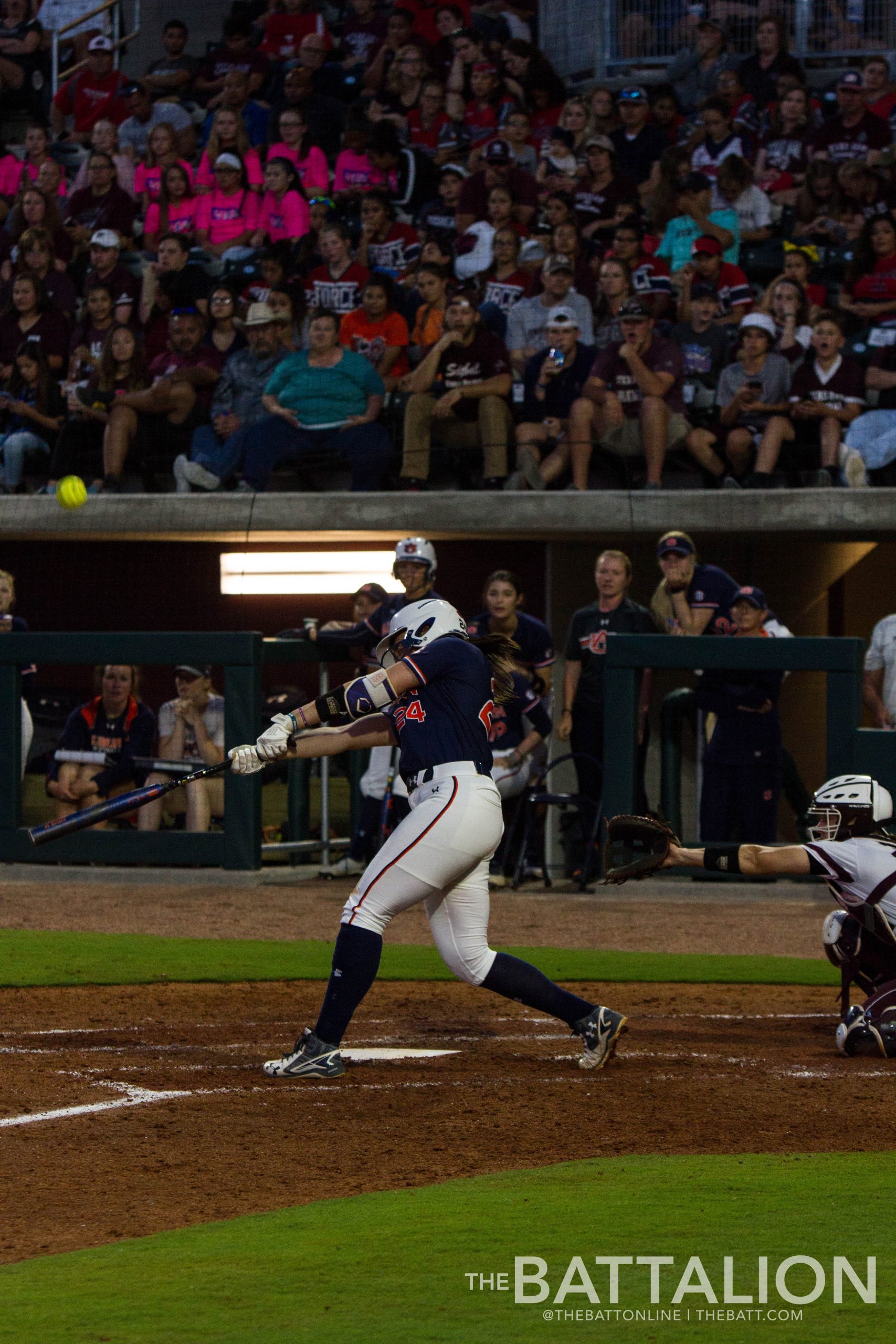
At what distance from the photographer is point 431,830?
19.1 feet

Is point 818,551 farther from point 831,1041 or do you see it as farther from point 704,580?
point 831,1041

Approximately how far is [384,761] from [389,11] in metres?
9.61

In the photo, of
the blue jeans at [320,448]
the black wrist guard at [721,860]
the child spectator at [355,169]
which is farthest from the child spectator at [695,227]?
the black wrist guard at [721,860]

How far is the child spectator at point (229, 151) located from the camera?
1530 cm

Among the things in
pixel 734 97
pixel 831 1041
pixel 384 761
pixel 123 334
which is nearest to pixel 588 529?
pixel 384 761

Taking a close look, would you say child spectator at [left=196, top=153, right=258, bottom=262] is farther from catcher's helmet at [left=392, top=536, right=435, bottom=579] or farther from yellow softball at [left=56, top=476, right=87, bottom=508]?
catcher's helmet at [left=392, top=536, right=435, bottom=579]

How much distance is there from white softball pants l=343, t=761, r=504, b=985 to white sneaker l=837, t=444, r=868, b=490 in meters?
6.70

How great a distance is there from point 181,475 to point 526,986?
26.1ft

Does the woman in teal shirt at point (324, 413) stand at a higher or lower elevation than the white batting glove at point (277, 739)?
higher

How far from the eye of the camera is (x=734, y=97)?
48.7 ft

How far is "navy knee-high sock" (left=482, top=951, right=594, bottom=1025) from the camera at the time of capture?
19.6ft

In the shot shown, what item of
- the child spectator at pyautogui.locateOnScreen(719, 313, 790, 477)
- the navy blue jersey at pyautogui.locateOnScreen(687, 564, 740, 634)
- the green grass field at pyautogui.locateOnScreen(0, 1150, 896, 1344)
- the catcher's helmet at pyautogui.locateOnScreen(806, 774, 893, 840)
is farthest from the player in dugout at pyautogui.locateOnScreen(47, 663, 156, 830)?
the green grass field at pyautogui.locateOnScreen(0, 1150, 896, 1344)

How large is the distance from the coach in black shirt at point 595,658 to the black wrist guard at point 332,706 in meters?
5.06

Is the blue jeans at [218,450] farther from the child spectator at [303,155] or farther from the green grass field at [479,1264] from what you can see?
the green grass field at [479,1264]
